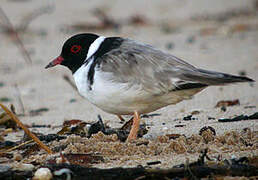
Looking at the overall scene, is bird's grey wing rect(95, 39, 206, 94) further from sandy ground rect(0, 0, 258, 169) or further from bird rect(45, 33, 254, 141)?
sandy ground rect(0, 0, 258, 169)

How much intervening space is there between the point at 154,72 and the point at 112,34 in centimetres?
718

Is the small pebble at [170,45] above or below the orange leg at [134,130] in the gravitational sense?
below

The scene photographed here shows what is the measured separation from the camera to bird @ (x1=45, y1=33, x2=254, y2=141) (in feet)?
12.9

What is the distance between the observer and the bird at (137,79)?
3932mm

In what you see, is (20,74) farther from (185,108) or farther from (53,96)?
(185,108)

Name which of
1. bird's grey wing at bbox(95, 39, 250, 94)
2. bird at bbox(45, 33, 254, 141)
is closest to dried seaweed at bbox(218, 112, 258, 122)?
bird at bbox(45, 33, 254, 141)

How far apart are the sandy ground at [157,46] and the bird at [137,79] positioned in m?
0.37

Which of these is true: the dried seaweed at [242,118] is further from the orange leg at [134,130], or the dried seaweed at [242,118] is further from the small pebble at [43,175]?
the small pebble at [43,175]

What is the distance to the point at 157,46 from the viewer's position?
32.0 feet

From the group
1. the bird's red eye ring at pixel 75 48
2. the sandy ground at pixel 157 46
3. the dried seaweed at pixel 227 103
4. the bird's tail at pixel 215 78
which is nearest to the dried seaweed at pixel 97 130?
the sandy ground at pixel 157 46

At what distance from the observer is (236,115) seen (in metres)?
4.89

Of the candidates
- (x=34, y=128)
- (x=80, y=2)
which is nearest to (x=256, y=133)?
(x=34, y=128)

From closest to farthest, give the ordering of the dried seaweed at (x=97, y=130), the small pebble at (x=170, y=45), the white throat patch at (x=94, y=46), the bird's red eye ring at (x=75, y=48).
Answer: the dried seaweed at (x=97, y=130) → the white throat patch at (x=94, y=46) → the bird's red eye ring at (x=75, y=48) → the small pebble at (x=170, y=45)

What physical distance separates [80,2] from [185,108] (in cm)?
985
